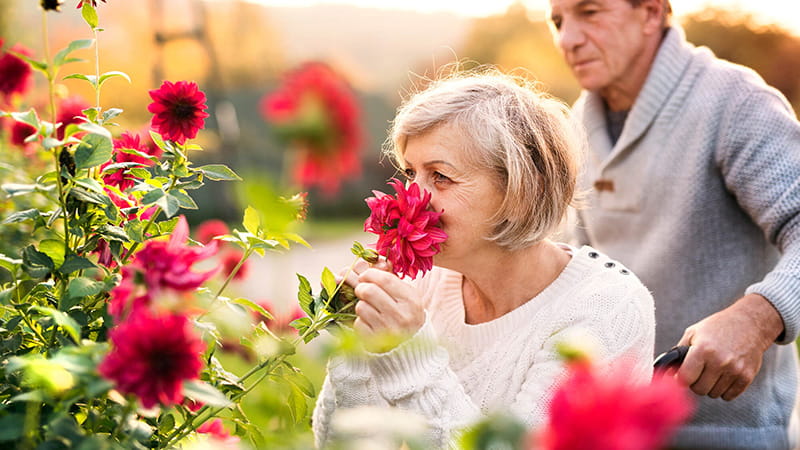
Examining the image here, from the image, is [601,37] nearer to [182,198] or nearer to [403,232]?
[403,232]

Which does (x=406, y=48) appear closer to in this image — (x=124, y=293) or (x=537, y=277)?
(x=537, y=277)

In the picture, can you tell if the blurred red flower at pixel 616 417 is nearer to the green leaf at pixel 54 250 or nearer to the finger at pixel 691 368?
the green leaf at pixel 54 250

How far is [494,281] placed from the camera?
2328 millimetres

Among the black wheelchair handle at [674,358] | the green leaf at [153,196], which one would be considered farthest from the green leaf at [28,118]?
the black wheelchair handle at [674,358]

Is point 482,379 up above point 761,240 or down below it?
below

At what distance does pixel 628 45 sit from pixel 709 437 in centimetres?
139

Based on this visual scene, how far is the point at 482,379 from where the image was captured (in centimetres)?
226

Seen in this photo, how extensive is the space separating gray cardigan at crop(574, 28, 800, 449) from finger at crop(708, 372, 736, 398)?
0.56 metres

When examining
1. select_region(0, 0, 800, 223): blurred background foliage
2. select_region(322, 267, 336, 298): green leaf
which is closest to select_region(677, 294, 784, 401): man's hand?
select_region(322, 267, 336, 298): green leaf

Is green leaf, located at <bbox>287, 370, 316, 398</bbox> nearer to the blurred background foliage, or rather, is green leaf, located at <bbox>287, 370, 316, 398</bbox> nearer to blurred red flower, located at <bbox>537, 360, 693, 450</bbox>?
blurred red flower, located at <bbox>537, 360, 693, 450</bbox>

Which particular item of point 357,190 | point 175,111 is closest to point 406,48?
point 357,190

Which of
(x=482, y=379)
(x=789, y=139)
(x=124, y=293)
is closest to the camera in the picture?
(x=124, y=293)

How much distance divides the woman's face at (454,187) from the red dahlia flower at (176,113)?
68 cm

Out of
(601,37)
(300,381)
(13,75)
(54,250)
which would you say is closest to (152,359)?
(54,250)
